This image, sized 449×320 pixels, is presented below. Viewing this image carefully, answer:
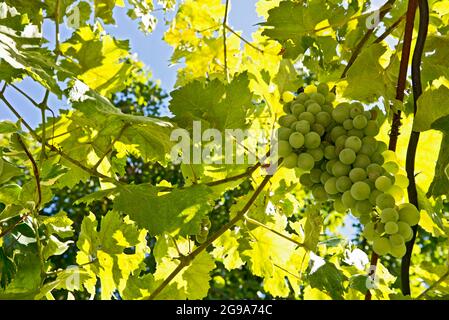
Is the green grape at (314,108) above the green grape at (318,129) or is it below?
above

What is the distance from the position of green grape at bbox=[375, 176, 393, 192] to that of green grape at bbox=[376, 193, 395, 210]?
0.04ft

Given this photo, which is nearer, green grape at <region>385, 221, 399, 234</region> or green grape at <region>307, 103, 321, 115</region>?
green grape at <region>385, 221, 399, 234</region>

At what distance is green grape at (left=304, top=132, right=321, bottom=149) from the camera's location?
2.60ft

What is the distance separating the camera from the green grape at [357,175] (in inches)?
29.6

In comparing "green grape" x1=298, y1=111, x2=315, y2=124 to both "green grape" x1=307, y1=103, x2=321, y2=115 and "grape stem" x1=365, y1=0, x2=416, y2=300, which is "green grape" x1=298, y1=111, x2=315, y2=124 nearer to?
"green grape" x1=307, y1=103, x2=321, y2=115

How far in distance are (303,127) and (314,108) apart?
5cm

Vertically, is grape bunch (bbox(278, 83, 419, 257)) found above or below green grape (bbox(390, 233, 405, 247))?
above

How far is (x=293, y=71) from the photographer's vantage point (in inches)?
40.1

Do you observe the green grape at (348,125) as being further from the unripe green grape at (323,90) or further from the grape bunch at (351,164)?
the unripe green grape at (323,90)

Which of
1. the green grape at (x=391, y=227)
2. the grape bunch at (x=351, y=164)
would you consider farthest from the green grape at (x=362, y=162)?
the green grape at (x=391, y=227)

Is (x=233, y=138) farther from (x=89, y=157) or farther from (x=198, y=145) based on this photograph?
(x=89, y=157)

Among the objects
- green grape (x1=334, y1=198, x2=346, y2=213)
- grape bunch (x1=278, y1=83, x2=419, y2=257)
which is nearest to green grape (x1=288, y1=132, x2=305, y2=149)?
grape bunch (x1=278, y1=83, x2=419, y2=257)

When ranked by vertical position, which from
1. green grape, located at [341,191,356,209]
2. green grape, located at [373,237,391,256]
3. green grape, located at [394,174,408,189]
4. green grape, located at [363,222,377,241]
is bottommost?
green grape, located at [373,237,391,256]

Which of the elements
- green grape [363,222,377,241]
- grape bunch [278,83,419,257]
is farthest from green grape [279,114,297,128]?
green grape [363,222,377,241]
